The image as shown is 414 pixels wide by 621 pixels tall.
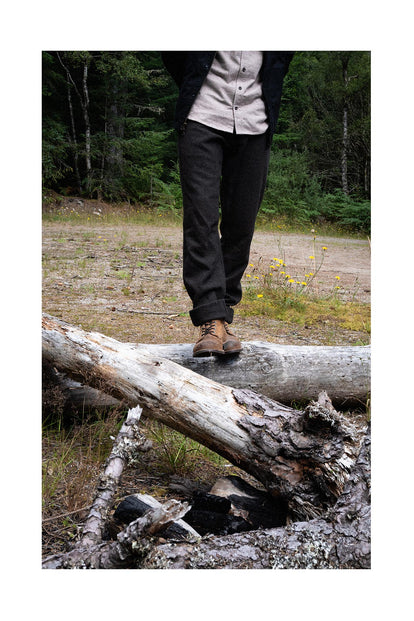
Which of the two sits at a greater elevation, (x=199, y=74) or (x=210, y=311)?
(x=199, y=74)

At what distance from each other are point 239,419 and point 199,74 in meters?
1.44

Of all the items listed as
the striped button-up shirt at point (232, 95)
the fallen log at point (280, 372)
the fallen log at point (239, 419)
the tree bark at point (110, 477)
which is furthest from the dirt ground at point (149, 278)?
the tree bark at point (110, 477)

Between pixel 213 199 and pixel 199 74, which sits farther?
pixel 213 199

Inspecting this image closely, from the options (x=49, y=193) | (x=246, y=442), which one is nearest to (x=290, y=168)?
(x=49, y=193)

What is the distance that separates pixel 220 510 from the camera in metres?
1.72

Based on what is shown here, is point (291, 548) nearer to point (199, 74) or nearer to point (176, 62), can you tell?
point (199, 74)

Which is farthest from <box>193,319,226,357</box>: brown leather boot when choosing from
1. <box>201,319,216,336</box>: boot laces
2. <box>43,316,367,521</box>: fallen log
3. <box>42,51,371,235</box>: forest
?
<box>42,51,371,235</box>: forest

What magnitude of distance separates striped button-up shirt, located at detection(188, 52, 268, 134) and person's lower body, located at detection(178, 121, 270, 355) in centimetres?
5

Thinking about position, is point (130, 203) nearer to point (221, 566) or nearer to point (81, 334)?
point (81, 334)

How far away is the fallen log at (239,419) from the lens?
5.44ft

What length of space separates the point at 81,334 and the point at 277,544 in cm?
124

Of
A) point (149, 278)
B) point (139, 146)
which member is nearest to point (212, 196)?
point (149, 278)

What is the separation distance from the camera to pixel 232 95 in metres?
2.24

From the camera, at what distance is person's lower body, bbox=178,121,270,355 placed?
2.31 meters
